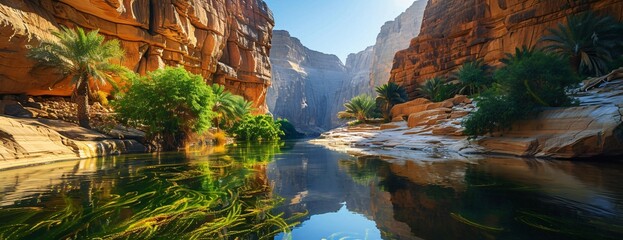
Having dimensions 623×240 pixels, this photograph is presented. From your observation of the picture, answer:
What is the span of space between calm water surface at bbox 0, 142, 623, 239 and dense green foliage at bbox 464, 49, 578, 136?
687 centimetres

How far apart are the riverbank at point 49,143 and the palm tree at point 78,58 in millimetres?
2694

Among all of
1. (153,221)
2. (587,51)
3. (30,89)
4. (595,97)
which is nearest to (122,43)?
(30,89)

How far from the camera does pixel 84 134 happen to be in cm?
1592

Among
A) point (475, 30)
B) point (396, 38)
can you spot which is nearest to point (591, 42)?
point (475, 30)

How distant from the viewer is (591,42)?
2286 centimetres

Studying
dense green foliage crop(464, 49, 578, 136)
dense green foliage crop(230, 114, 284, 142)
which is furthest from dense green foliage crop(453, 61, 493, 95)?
dense green foliage crop(230, 114, 284, 142)

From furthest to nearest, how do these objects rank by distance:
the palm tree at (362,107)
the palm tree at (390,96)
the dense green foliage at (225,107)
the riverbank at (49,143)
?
the palm tree at (362,107) → the palm tree at (390,96) → the dense green foliage at (225,107) → the riverbank at (49,143)

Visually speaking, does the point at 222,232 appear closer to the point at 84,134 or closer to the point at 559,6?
the point at 84,134

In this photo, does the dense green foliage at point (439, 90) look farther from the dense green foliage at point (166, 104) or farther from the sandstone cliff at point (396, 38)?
the sandstone cliff at point (396, 38)

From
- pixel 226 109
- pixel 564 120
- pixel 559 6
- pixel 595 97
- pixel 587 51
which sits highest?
pixel 559 6

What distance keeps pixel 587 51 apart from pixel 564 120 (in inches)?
694

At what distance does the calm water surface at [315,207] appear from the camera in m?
3.42

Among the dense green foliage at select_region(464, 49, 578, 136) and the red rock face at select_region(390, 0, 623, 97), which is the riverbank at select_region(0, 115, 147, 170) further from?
the red rock face at select_region(390, 0, 623, 97)

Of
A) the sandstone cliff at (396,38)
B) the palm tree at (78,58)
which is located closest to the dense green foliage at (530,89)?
the palm tree at (78,58)
